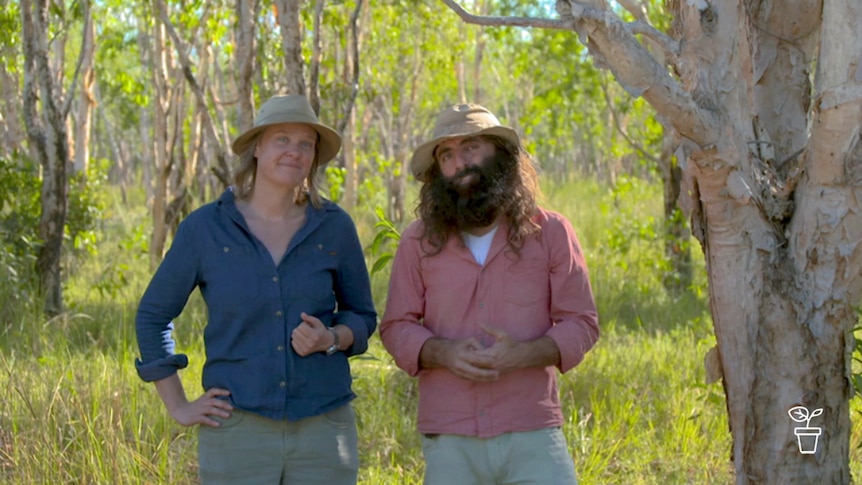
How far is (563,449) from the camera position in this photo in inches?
127

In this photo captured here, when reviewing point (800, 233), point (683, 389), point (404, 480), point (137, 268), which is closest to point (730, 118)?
point (800, 233)

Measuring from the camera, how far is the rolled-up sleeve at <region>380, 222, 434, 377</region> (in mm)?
3277

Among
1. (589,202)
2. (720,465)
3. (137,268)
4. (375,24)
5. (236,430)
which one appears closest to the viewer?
(236,430)

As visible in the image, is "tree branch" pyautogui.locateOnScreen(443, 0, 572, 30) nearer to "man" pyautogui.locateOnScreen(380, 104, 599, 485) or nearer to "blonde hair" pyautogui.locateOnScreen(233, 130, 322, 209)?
"man" pyautogui.locateOnScreen(380, 104, 599, 485)

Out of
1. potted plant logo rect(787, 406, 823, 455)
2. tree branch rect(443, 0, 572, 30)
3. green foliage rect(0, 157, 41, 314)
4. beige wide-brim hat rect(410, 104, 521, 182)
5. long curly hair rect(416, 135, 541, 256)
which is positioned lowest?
potted plant logo rect(787, 406, 823, 455)

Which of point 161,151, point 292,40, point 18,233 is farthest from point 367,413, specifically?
point 161,151

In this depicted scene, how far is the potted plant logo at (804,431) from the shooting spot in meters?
3.27

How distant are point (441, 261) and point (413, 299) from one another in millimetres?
154

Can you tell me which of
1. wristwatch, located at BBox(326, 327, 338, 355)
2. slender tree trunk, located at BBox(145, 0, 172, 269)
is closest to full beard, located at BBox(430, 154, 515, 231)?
wristwatch, located at BBox(326, 327, 338, 355)

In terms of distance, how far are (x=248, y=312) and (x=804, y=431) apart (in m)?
1.79

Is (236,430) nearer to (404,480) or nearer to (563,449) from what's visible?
(563,449)

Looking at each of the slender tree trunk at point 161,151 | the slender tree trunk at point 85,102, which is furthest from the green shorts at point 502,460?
the slender tree trunk at point 85,102

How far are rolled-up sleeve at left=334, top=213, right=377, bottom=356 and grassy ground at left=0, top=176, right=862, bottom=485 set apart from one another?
85 cm

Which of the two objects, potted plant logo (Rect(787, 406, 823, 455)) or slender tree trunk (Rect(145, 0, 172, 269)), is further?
slender tree trunk (Rect(145, 0, 172, 269))
